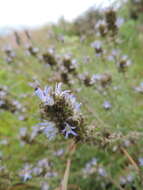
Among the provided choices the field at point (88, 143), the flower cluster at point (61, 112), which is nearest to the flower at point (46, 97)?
the flower cluster at point (61, 112)

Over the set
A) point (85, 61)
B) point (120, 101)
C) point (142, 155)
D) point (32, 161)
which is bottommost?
point (142, 155)

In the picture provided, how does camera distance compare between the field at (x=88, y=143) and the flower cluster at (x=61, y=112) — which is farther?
the field at (x=88, y=143)

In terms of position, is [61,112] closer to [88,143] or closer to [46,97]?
[46,97]

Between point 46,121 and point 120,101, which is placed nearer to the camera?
point 46,121

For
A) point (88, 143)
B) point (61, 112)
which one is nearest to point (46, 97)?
point (61, 112)

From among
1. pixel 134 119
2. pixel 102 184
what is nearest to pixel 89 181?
pixel 102 184

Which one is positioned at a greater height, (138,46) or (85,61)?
(138,46)

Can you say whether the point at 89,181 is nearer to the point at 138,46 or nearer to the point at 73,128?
the point at 73,128

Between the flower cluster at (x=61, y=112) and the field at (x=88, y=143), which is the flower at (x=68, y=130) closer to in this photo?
the flower cluster at (x=61, y=112)

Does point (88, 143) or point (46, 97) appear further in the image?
point (88, 143)

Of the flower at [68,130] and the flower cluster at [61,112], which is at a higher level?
the flower cluster at [61,112]

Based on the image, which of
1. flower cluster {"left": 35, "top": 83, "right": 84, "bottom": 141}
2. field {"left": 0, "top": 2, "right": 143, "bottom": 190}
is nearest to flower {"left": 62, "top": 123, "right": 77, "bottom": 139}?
flower cluster {"left": 35, "top": 83, "right": 84, "bottom": 141}
